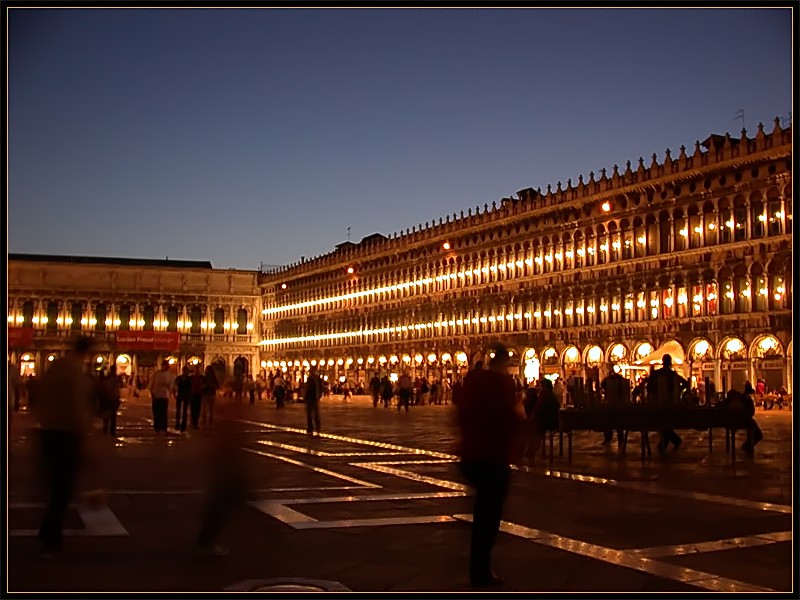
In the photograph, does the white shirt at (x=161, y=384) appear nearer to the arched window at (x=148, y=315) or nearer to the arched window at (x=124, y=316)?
the arched window at (x=124, y=316)

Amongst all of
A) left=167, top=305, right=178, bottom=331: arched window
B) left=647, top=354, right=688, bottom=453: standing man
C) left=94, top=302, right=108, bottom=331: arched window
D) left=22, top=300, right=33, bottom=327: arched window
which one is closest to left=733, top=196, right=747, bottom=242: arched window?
left=647, top=354, right=688, bottom=453: standing man

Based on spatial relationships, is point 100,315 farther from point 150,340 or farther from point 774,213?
point 774,213

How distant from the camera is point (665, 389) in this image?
17.5 metres

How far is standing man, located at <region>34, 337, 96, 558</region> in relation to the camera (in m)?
8.22

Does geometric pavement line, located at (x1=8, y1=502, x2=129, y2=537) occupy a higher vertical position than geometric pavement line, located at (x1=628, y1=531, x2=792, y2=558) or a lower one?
higher

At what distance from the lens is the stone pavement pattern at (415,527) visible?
7.27 metres

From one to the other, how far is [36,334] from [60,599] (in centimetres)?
9691

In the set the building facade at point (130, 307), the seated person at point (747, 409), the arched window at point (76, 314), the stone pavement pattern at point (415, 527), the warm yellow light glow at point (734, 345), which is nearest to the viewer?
the stone pavement pattern at point (415, 527)

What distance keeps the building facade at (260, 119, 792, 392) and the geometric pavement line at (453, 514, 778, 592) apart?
39.2 metres

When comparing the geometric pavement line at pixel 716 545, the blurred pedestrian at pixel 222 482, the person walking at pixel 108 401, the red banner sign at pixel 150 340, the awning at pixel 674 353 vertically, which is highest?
the red banner sign at pixel 150 340

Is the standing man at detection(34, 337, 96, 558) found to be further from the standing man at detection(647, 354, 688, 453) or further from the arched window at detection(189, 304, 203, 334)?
the arched window at detection(189, 304, 203, 334)

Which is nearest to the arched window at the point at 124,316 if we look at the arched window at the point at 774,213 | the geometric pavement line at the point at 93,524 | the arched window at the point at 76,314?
the arched window at the point at 76,314

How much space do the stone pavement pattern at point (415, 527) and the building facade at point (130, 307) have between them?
8215 centimetres

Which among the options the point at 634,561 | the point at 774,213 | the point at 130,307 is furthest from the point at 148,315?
the point at 634,561
